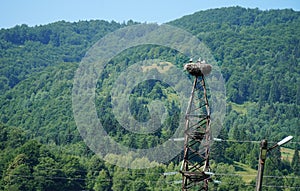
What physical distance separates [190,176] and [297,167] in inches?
3970

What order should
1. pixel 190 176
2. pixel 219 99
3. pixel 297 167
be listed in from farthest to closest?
pixel 219 99 → pixel 297 167 → pixel 190 176

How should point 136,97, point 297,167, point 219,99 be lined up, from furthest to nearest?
point 136,97 → point 219,99 → point 297,167

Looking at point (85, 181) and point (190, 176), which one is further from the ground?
point (190, 176)

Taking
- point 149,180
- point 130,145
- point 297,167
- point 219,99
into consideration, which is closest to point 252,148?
point 297,167

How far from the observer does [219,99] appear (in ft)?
576

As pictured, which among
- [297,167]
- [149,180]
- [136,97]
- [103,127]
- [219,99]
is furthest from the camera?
[136,97]

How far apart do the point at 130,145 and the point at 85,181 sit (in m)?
25.1

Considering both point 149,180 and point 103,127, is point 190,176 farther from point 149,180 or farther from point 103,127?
point 103,127

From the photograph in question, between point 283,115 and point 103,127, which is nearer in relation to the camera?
point 103,127

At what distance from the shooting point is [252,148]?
124 meters

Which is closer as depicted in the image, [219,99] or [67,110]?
[219,99]

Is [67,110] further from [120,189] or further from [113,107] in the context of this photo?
[120,189]

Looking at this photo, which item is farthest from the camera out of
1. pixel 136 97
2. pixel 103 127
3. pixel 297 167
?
pixel 136 97

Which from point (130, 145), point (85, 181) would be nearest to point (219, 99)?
point (130, 145)
